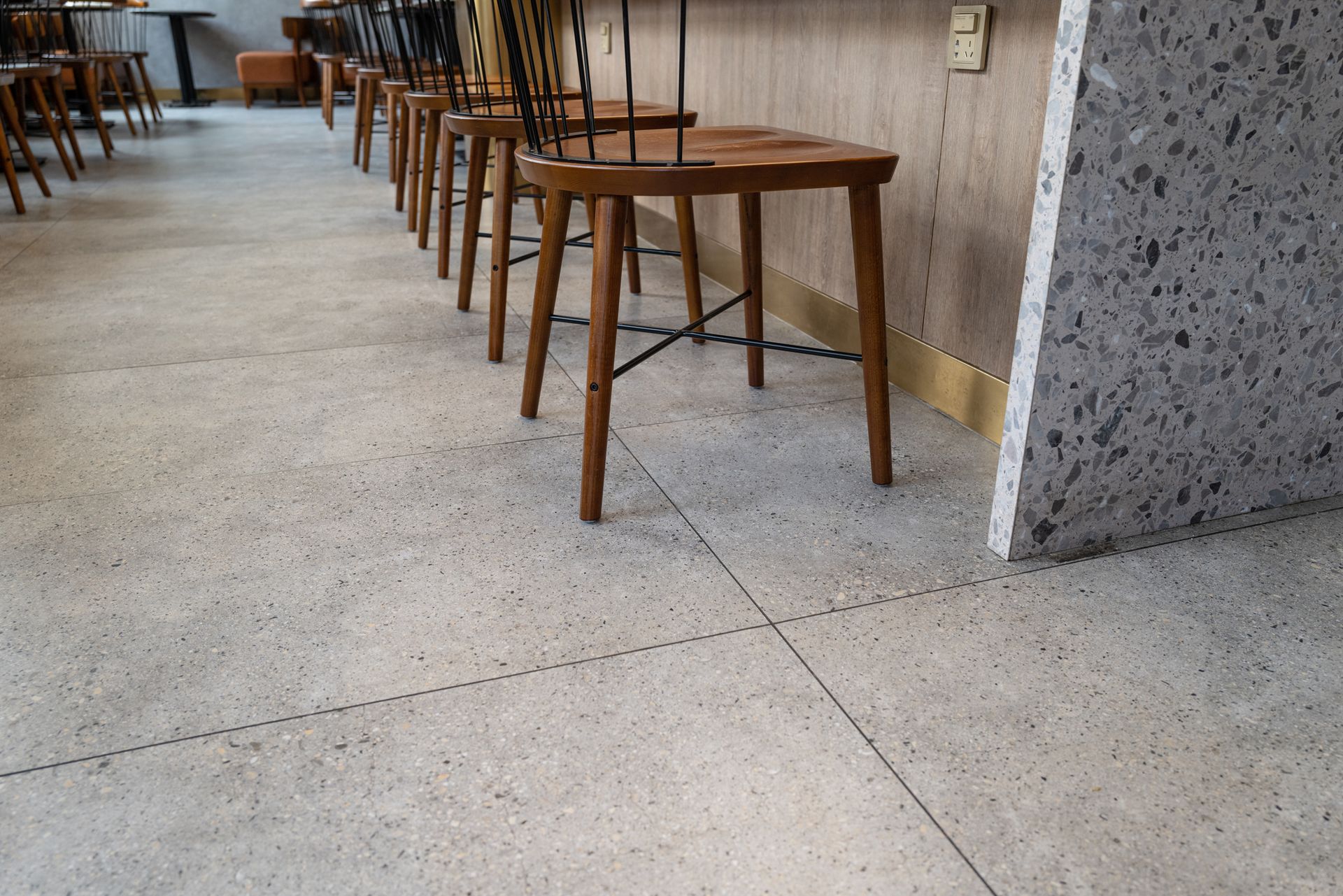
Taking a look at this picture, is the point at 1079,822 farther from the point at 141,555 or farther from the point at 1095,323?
the point at 141,555

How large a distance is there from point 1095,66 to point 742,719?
78 centimetres

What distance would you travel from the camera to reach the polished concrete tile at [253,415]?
5.08ft

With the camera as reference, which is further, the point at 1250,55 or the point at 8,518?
the point at 8,518

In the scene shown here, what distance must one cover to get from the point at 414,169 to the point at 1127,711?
2.75m

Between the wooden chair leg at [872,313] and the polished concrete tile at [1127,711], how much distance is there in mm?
321

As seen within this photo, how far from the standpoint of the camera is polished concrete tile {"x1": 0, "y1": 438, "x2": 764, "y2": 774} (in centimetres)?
102

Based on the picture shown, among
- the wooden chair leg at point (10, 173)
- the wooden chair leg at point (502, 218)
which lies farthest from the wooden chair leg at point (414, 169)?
the wooden chair leg at point (10, 173)

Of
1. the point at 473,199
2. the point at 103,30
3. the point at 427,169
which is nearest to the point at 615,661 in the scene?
the point at 473,199

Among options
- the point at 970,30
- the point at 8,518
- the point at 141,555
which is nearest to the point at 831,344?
the point at 970,30

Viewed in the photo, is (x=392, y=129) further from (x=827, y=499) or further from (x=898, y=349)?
(x=827, y=499)

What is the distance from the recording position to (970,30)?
5.16 ft

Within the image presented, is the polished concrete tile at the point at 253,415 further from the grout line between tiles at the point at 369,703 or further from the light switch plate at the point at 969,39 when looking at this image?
the light switch plate at the point at 969,39

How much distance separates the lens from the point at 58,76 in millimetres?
4406

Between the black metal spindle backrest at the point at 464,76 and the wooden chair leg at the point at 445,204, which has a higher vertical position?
the black metal spindle backrest at the point at 464,76
